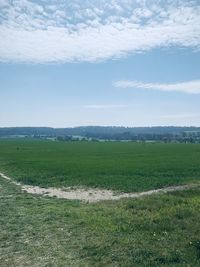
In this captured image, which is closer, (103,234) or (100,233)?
(103,234)

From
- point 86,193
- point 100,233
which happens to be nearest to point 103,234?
point 100,233

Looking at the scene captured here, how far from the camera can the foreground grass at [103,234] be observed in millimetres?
12234

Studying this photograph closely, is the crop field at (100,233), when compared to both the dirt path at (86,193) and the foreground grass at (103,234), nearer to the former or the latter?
the foreground grass at (103,234)

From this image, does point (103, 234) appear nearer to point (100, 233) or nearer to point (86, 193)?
point (100, 233)

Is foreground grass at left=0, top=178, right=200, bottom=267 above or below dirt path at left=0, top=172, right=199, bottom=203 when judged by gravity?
above

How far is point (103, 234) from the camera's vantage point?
48.6 ft

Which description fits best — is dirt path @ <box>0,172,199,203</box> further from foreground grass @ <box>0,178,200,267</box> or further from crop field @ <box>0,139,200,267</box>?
foreground grass @ <box>0,178,200,267</box>

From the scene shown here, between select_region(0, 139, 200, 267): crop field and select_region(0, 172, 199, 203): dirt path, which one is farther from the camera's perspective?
select_region(0, 172, 199, 203): dirt path

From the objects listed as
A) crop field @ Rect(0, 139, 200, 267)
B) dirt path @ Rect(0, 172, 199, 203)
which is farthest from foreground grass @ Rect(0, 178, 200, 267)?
dirt path @ Rect(0, 172, 199, 203)

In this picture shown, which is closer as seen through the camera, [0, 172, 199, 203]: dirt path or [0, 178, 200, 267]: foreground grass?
[0, 178, 200, 267]: foreground grass

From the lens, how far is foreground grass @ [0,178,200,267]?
12.2 metres

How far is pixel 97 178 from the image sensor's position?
37.0m

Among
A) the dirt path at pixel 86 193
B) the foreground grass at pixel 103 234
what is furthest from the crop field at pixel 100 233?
the dirt path at pixel 86 193

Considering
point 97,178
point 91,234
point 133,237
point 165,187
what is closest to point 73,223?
point 91,234
